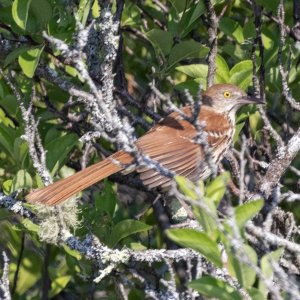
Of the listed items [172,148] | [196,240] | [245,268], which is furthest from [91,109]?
[245,268]

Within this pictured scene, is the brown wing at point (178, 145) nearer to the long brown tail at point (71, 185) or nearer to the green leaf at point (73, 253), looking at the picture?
the long brown tail at point (71, 185)

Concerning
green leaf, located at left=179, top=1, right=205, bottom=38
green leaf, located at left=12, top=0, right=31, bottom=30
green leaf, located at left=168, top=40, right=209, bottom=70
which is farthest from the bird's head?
green leaf, located at left=12, top=0, right=31, bottom=30

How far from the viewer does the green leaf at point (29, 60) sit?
395 cm

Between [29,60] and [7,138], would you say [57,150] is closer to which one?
[7,138]

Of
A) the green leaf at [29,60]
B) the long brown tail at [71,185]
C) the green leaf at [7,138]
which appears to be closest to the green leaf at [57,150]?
the long brown tail at [71,185]

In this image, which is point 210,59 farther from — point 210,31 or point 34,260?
point 34,260

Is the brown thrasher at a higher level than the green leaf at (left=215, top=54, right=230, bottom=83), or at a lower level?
lower

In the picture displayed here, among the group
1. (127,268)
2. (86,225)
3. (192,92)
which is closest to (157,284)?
(127,268)

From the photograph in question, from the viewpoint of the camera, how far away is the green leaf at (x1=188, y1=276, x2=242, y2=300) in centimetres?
247

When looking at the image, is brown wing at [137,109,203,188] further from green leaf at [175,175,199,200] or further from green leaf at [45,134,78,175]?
green leaf at [175,175,199,200]

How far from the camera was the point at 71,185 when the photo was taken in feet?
13.2

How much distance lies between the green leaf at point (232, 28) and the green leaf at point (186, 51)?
35 cm

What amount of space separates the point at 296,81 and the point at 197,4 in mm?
785

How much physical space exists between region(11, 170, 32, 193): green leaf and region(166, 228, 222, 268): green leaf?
1.62m
